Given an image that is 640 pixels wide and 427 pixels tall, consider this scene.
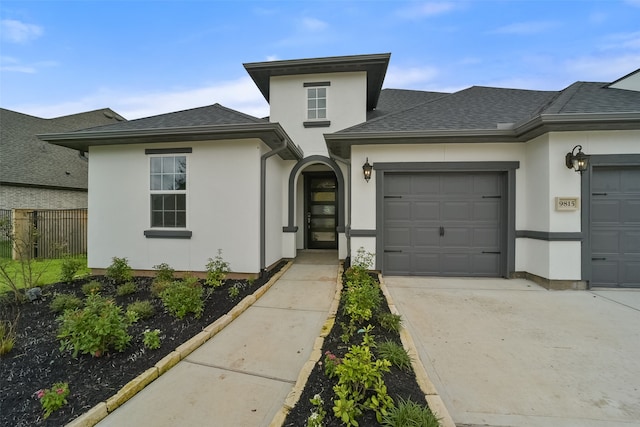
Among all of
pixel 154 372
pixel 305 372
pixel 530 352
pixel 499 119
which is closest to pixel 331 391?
pixel 305 372

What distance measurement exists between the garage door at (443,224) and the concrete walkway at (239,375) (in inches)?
101

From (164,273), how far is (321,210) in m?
4.93

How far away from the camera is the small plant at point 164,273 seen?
4.94 meters

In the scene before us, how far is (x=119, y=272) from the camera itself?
517 centimetres

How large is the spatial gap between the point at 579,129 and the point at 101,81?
13.1 metres

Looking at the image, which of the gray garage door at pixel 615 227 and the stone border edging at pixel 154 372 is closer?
the stone border edging at pixel 154 372

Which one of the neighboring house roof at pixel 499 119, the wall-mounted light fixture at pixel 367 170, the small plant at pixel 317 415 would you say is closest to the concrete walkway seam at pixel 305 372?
the small plant at pixel 317 415

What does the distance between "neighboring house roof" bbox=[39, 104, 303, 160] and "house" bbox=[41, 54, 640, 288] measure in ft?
0.11

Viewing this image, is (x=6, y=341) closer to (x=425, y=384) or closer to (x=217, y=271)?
(x=217, y=271)

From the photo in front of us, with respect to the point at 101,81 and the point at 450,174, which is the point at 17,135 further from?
the point at 450,174

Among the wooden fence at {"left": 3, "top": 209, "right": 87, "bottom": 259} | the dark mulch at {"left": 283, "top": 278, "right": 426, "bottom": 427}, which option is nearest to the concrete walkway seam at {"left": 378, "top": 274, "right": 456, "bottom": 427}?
the dark mulch at {"left": 283, "top": 278, "right": 426, "bottom": 427}

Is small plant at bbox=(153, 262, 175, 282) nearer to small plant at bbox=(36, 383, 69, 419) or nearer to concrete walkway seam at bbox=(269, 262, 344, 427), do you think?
small plant at bbox=(36, 383, 69, 419)

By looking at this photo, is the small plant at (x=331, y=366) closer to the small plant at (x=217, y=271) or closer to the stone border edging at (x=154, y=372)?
the stone border edging at (x=154, y=372)

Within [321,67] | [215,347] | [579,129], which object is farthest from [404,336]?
[321,67]
